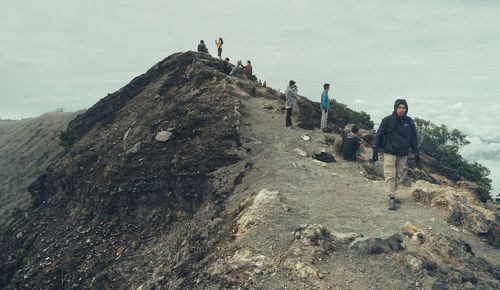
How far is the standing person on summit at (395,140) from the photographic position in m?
13.8

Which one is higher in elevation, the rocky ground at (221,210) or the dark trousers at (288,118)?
the dark trousers at (288,118)

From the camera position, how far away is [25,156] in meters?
67.2

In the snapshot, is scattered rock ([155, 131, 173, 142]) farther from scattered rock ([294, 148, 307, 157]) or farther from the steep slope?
the steep slope

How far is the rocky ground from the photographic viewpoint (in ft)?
35.0

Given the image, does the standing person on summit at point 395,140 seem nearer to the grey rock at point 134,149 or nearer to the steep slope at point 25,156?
the grey rock at point 134,149

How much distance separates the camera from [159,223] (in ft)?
64.7

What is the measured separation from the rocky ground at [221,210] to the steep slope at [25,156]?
26.5 m

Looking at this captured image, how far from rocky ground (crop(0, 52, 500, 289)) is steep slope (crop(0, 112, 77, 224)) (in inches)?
1045

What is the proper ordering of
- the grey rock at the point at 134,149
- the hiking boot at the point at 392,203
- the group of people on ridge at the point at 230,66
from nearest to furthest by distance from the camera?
the hiking boot at the point at 392,203 → the grey rock at the point at 134,149 → the group of people on ridge at the point at 230,66

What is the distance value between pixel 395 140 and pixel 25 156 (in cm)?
6895

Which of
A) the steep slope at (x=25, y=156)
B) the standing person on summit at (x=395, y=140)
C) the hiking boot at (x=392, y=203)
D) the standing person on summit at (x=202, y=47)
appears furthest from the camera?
the steep slope at (x=25, y=156)

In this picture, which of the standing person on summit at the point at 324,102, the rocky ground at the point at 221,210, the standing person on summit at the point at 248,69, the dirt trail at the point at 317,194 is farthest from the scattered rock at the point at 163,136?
the standing person on summit at the point at 248,69

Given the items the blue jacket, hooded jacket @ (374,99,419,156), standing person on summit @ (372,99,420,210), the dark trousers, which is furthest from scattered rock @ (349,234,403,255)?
the dark trousers

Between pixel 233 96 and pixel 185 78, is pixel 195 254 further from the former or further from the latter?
pixel 185 78
